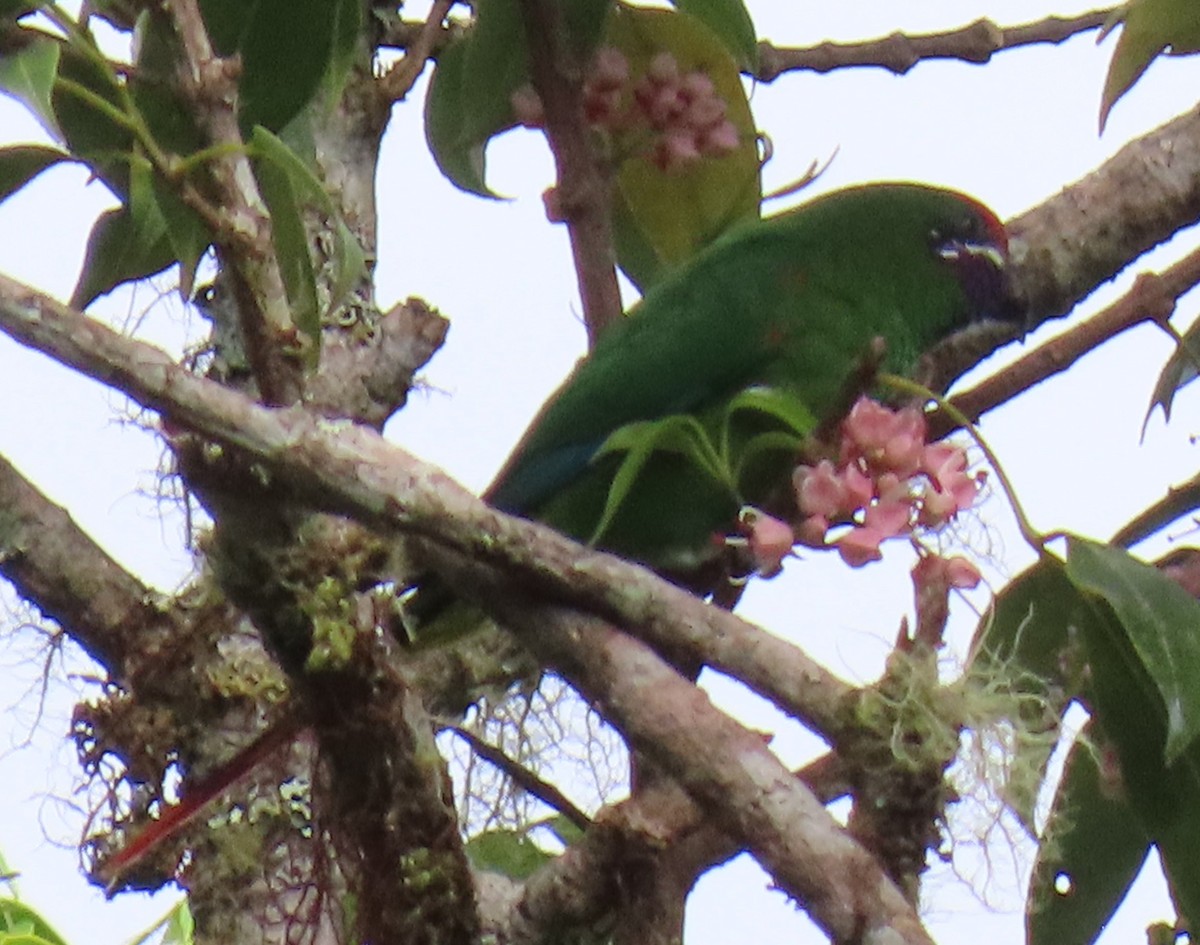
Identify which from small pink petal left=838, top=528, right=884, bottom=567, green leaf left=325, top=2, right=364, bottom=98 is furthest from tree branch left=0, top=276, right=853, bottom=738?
green leaf left=325, top=2, right=364, bottom=98

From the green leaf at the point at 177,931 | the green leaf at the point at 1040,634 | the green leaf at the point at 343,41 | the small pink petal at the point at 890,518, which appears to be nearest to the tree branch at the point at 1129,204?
the green leaf at the point at 1040,634

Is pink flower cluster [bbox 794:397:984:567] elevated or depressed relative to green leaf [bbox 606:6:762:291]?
depressed

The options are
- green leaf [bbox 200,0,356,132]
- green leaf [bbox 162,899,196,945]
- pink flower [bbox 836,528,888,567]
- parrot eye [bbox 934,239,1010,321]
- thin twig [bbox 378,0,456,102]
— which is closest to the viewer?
pink flower [bbox 836,528,888,567]

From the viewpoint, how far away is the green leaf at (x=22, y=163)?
1.15 m

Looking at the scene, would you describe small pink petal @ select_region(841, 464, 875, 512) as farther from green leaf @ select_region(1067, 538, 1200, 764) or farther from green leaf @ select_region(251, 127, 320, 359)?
green leaf @ select_region(251, 127, 320, 359)

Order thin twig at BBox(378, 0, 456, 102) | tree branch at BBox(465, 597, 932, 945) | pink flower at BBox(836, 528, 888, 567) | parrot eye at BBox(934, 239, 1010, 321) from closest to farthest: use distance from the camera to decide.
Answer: tree branch at BBox(465, 597, 932, 945)
pink flower at BBox(836, 528, 888, 567)
thin twig at BBox(378, 0, 456, 102)
parrot eye at BBox(934, 239, 1010, 321)

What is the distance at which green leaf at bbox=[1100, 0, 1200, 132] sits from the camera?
4.43 feet

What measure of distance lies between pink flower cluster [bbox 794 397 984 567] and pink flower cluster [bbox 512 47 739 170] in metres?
0.55

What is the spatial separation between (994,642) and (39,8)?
0.74 m

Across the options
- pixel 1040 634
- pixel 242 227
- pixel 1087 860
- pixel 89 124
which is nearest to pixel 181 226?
pixel 89 124

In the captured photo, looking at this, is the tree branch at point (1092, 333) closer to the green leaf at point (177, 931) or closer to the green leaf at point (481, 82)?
the green leaf at point (481, 82)

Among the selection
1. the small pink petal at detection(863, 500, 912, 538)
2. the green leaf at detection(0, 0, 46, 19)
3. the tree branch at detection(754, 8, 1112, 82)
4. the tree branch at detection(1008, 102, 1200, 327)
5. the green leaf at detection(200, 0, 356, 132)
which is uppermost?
the tree branch at detection(754, 8, 1112, 82)

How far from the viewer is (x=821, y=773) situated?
106 centimetres

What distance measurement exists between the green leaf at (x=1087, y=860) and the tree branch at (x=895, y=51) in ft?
2.44
